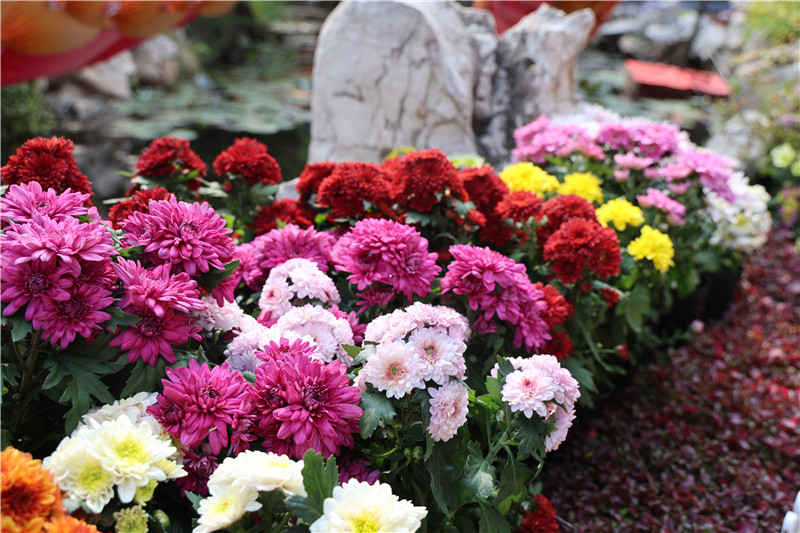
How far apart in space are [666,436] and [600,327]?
59 cm

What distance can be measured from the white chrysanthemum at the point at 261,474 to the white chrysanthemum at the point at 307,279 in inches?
20.6

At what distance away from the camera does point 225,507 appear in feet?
3.13

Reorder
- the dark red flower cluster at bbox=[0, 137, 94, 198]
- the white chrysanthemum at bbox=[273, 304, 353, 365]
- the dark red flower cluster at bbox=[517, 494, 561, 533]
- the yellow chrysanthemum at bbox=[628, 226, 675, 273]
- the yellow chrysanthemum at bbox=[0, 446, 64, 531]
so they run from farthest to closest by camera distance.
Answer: the yellow chrysanthemum at bbox=[628, 226, 675, 273]
the dark red flower cluster at bbox=[517, 494, 561, 533]
the dark red flower cluster at bbox=[0, 137, 94, 198]
the white chrysanthemum at bbox=[273, 304, 353, 365]
the yellow chrysanthemum at bbox=[0, 446, 64, 531]

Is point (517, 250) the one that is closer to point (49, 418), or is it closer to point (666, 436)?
point (666, 436)

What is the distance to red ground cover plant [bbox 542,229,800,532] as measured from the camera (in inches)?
84.1

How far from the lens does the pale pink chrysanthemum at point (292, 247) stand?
1.64 m

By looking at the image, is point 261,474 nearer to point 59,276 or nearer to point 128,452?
point 128,452

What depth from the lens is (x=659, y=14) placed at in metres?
10.5

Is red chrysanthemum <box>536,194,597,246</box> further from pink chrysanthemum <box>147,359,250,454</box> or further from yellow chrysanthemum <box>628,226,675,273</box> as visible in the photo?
pink chrysanthemum <box>147,359,250,454</box>

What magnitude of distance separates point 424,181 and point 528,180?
646 millimetres

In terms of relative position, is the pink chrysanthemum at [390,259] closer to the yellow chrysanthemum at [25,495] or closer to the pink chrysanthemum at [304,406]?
the pink chrysanthemum at [304,406]

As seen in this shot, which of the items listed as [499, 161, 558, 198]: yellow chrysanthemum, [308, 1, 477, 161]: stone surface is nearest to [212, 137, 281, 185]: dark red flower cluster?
[499, 161, 558, 198]: yellow chrysanthemum

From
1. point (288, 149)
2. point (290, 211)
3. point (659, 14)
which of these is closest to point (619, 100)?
point (659, 14)

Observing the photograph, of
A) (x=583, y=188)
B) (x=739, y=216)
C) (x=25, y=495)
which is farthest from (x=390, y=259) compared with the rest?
(x=739, y=216)
